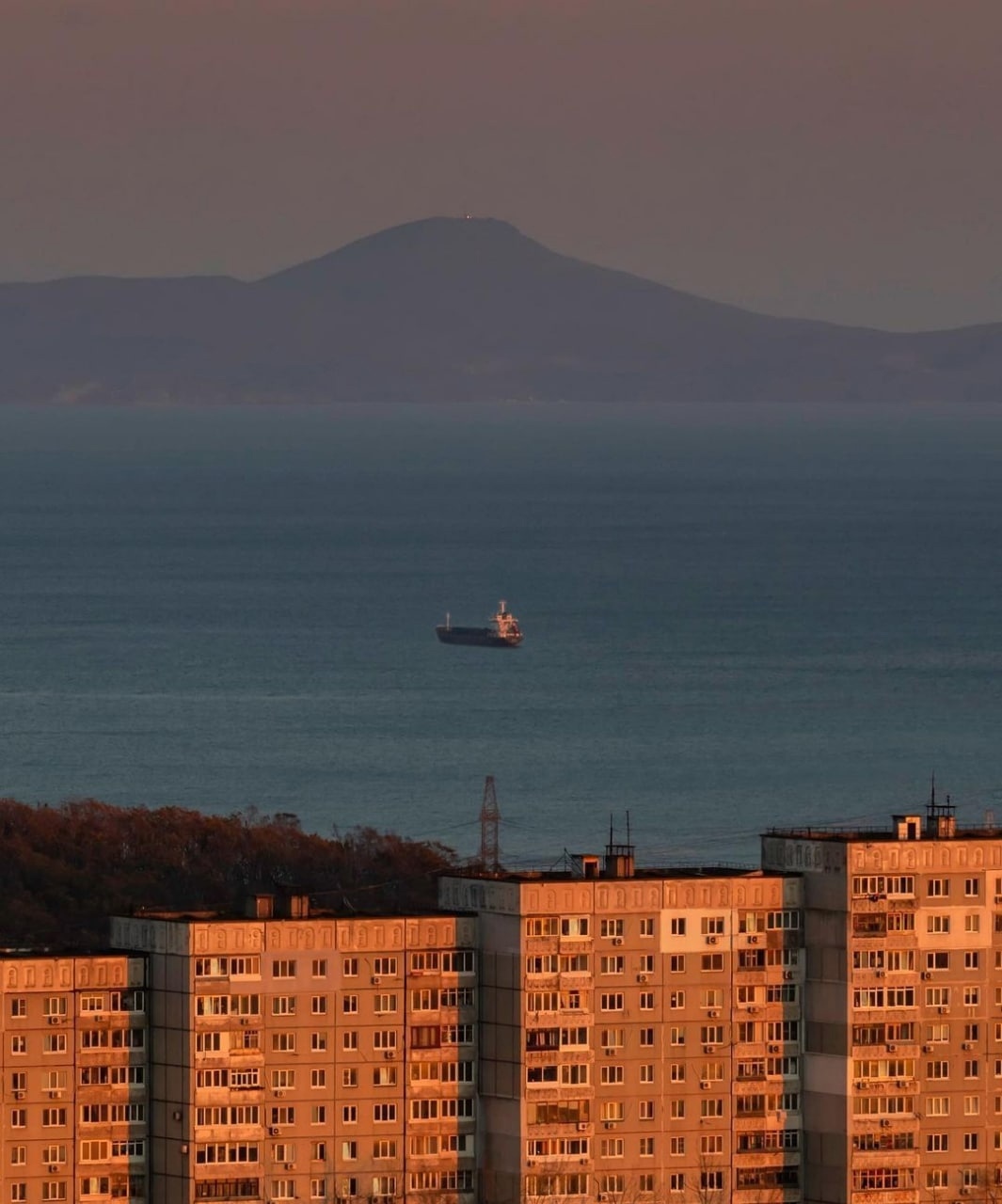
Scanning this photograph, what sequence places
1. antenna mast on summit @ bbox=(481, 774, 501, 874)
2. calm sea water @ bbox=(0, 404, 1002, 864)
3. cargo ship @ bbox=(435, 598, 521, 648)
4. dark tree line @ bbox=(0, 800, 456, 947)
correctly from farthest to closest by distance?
cargo ship @ bbox=(435, 598, 521, 648)
calm sea water @ bbox=(0, 404, 1002, 864)
antenna mast on summit @ bbox=(481, 774, 501, 874)
dark tree line @ bbox=(0, 800, 456, 947)

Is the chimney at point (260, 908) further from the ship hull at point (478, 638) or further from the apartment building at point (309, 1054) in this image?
the ship hull at point (478, 638)

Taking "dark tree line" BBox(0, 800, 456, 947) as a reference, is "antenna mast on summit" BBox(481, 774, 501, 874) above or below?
above

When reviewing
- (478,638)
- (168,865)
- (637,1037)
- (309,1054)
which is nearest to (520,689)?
(478,638)

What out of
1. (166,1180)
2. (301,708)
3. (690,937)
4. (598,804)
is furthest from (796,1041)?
(301,708)

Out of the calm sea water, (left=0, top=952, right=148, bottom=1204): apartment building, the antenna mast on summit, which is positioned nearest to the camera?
(left=0, top=952, right=148, bottom=1204): apartment building

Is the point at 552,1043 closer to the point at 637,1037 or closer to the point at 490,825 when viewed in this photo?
the point at 637,1037

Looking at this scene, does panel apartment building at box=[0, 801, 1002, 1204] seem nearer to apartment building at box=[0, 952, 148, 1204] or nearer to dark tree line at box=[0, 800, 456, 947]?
apartment building at box=[0, 952, 148, 1204]

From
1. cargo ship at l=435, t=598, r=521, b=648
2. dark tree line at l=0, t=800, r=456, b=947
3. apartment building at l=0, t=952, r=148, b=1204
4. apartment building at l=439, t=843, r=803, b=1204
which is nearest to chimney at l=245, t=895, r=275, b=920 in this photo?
apartment building at l=0, t=952, r=148, b=1204
